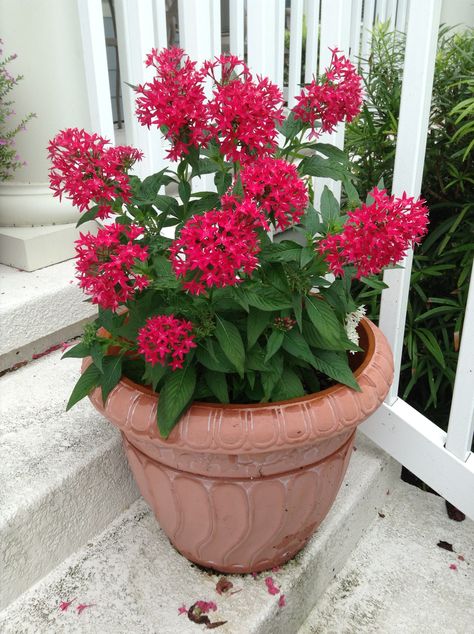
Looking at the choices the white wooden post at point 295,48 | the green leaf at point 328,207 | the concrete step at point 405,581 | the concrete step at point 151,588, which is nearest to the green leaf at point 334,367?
the green leaf at point 328,207

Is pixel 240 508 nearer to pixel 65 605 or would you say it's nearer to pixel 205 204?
pixel 65 605

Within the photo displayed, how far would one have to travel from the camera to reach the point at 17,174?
167cm

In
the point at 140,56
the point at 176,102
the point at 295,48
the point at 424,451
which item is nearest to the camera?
the point at 176,102

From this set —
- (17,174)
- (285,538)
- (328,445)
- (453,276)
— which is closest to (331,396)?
(328,445)

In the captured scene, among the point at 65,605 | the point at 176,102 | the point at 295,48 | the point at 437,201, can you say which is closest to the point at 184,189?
the point at 176,102

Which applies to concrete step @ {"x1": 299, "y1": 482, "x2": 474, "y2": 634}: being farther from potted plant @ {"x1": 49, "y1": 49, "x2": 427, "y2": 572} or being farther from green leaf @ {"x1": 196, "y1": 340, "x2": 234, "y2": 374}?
green leaf @ {"x1": 196, "y1": 340, "x2": 234, "y2": 374}

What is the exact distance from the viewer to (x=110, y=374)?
983 millimetres

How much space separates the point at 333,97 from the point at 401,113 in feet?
0.94

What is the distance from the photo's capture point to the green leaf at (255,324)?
893 mm

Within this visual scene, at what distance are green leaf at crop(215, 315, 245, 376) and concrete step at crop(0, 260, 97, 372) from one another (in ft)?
2.36

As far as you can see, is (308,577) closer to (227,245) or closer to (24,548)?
(24,548)

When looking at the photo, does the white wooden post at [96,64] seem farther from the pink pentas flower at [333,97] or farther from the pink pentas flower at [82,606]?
the pink pentas flower at [82,606]

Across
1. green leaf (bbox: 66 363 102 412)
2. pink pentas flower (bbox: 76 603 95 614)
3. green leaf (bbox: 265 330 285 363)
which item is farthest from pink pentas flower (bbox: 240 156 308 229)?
pink pentas flower (bbox: 76 603 95 614)

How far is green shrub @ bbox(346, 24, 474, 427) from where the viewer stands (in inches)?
57.7
